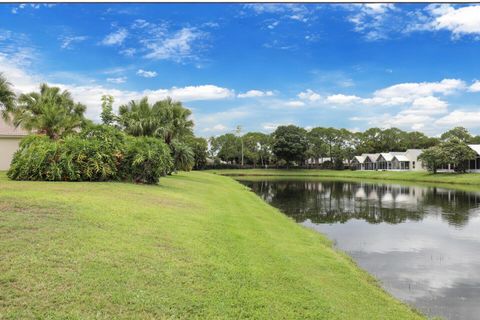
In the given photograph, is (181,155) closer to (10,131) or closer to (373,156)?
(10,131)

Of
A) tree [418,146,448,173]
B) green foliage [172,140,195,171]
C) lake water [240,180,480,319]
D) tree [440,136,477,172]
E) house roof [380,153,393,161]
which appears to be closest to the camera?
lake water [240,180,480,319]

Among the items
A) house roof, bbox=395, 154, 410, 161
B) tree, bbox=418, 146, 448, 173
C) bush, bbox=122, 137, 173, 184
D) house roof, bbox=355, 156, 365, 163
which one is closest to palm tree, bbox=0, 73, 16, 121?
bush, bbox=122, 137, 173, 184

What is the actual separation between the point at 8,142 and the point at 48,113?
9.31 meters

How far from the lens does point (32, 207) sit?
11516 millimetres

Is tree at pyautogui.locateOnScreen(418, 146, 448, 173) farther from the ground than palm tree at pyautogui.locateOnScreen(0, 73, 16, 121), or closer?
closer

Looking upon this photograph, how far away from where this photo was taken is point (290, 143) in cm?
9769

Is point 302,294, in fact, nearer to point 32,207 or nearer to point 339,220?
point 32,207

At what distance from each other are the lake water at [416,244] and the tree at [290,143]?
66101mm

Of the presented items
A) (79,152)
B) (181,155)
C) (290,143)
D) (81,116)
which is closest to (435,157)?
(290,143)

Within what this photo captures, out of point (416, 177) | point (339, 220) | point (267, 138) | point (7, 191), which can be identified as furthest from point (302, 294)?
point (267, 138)

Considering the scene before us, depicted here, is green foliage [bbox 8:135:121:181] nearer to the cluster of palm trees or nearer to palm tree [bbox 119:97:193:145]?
the cluster of palm trees

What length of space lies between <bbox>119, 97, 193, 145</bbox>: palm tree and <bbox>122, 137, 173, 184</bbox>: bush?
436 inches

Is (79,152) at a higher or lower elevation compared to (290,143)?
lower

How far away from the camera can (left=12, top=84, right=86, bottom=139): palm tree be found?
94.0ft
